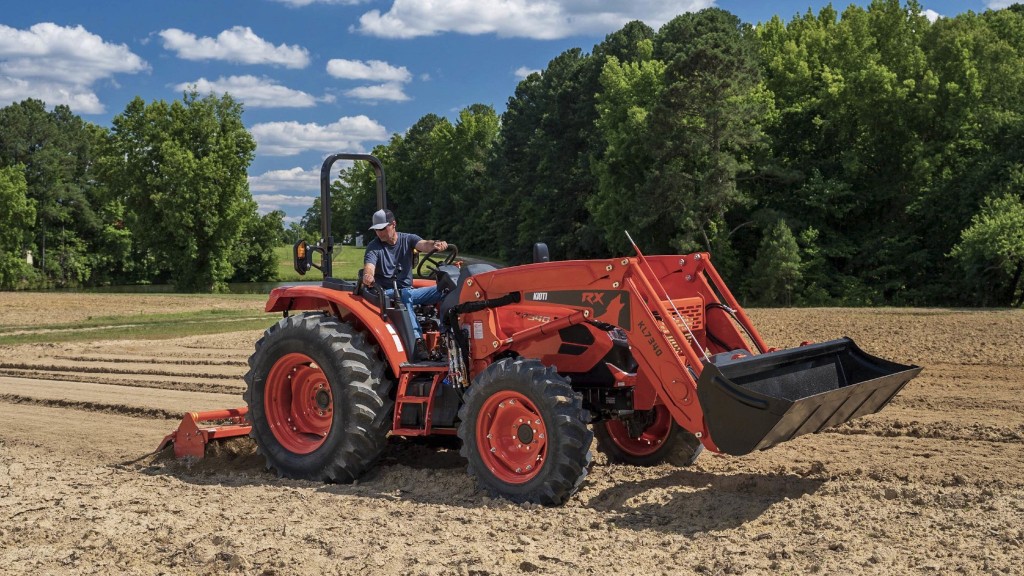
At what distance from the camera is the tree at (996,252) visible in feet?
94.6

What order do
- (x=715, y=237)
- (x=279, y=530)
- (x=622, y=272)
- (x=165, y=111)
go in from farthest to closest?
(x=165, y=111) → (x=715, y=237) → (x=622, y=272) → (x=279, y=530)

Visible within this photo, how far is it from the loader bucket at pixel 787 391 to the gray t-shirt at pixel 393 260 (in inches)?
101

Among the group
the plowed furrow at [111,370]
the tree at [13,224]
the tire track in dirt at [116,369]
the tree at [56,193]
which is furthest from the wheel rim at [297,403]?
the tree at [56,193]

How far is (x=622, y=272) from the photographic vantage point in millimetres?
6148

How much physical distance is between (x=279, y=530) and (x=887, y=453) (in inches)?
191

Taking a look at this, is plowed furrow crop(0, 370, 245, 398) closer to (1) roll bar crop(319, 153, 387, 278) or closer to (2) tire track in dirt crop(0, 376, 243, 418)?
(2) tire track in dirt crop(0, 376, 243, 418)

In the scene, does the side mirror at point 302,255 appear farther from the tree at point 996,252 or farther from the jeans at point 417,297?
the tree at point 996,252

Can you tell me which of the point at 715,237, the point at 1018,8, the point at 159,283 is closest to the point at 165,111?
the point at 159,283

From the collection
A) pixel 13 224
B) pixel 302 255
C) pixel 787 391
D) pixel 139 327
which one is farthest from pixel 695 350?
pixel 13 224

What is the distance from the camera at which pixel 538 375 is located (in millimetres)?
6098

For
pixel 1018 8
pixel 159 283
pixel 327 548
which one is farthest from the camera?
pixel 159 283

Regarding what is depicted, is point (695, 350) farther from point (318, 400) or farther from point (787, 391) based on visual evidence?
point (318, 400)

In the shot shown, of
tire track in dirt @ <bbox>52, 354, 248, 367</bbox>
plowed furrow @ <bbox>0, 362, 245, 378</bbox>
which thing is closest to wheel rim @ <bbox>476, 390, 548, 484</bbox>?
plowed furrow @ <bbox>0, 362, 245, 378</bbox>

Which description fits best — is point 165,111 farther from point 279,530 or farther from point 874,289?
point 279,530
